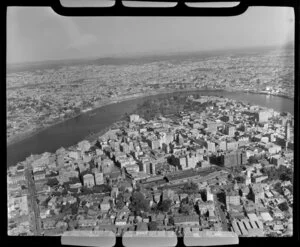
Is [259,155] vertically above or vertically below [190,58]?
below

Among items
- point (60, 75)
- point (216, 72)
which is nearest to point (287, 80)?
point (216, 72)

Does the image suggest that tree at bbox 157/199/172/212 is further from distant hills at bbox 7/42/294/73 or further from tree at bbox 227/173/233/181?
distant hills at bbox 7/42/294/73

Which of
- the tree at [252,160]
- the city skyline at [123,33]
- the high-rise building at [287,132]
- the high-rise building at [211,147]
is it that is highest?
the city skyline at [123,33]

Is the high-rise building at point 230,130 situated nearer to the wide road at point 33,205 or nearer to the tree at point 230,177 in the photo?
the tree at point 230,177

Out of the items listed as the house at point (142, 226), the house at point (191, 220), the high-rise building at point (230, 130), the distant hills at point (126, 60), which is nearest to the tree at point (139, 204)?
the house at point (142, 226)

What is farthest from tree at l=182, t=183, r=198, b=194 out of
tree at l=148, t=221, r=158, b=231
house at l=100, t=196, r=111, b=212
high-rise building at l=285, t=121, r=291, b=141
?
high-rise building at l=285, t=121, r=291, b=141

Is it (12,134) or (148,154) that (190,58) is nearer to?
(148,154)
